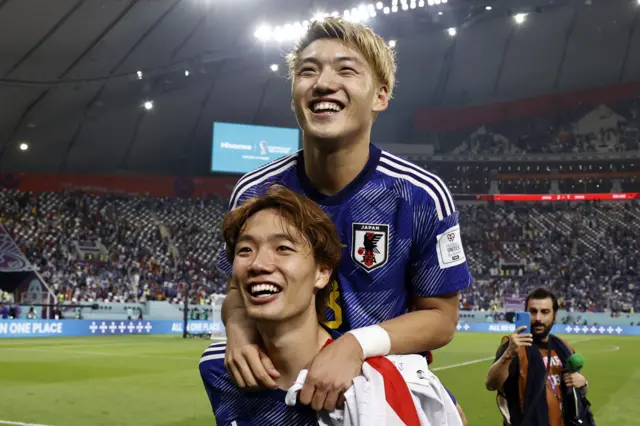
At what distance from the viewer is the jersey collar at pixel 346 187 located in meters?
3.27

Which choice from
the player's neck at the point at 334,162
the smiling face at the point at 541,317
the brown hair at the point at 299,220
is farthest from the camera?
the smiling face at the point at 541,317

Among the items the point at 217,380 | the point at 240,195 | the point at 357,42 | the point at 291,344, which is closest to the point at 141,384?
the point at 240,195

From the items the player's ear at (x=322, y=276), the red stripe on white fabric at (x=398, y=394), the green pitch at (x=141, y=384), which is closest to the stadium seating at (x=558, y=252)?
the green pitch at (x=141, y=384)

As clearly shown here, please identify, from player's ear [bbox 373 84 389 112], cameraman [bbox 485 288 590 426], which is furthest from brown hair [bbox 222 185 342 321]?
cameraman [bbox 485 288 590 426]

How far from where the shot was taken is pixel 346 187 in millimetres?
3275

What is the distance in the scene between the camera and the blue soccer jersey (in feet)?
10.6

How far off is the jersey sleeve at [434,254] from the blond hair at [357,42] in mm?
635

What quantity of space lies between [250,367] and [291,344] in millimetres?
182

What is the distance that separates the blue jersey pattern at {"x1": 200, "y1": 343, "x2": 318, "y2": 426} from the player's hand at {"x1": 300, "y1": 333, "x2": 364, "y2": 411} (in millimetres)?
156

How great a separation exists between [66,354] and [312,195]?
782 inches

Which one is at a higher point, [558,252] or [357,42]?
[357,42]

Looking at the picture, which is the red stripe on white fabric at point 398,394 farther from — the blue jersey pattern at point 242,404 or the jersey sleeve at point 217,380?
the jersey sleeve at point 217,380

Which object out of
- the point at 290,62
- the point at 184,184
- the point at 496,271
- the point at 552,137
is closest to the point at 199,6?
the point at 184,184

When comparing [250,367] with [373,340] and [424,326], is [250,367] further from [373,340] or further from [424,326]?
[424,326]
